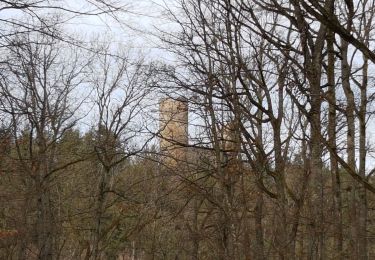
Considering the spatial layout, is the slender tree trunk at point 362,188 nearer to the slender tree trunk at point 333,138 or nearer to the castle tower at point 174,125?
the slender tree trunk at point 333,138

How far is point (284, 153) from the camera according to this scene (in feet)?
30.9

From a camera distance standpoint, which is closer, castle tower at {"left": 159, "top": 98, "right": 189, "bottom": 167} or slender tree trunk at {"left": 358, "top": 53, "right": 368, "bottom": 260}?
slender tree trunk at {"left": 358, "top": 53, "right": 368, "bottom": 260}

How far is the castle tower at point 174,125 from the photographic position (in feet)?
34.8

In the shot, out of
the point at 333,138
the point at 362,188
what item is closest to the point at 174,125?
the point at 362,188

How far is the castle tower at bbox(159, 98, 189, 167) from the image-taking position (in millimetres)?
10617

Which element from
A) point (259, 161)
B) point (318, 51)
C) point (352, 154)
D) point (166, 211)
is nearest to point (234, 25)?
point (318, 51)

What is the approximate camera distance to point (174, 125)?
13.6 metres

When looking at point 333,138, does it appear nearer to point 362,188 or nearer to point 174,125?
point 362,188

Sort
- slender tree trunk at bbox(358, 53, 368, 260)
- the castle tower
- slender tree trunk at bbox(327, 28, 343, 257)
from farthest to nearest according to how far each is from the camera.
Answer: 1. the castle tower
2. slender tree trunk at bbox(358, 53, 368, 260)
3. slender tree trunk at bbox(327, 28, 343, 257)

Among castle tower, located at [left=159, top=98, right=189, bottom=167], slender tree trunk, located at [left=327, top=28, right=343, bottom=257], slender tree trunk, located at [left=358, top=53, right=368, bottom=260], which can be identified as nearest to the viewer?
slender tree trunk, located at [left=327, top=28, right=343, bottom=257]

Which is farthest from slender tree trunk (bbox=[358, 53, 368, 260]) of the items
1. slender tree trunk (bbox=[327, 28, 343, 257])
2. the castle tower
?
the castle tower

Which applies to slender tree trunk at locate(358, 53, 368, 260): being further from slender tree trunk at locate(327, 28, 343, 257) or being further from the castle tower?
the castle tower

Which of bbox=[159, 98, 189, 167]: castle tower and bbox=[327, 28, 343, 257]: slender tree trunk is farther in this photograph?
bbox=[159, 98, 189, 167]: castle tower

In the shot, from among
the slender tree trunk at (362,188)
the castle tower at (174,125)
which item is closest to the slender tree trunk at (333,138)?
the slender tree trunk at (362,188)
